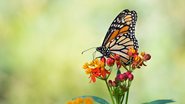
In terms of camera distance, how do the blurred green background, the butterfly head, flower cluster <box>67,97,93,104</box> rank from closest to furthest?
flower cluster <box>67,97,93,104</box>
the butterfly head
the blurred green background

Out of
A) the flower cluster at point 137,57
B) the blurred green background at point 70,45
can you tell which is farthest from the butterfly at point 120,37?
the blurred green background at point 70,45

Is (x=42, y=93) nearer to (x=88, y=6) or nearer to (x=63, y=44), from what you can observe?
(x=63, y=44)

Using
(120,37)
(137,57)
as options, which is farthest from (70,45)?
(137,57)

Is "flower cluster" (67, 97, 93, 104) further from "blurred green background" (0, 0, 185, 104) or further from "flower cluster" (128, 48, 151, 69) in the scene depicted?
"blurred green background" (0, 0, 185, 104)

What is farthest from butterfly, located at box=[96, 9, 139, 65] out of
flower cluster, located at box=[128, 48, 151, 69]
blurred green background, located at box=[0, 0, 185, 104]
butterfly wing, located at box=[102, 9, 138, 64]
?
blurred green background, located at box=[0, 0, 185, 104]

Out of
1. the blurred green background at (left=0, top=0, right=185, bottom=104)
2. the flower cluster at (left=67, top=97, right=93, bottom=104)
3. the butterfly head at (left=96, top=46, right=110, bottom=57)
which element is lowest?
the flower cluster at (left=67, top=97, right=93, bottom=104)

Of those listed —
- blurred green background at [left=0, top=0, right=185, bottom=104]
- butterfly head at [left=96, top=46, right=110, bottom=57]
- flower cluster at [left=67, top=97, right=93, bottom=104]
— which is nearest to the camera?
flower cluster at [left=67, top=97, right=93, bottom=104]

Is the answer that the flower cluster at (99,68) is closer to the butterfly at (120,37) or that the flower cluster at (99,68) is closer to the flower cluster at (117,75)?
the flower cluster at (117,75)

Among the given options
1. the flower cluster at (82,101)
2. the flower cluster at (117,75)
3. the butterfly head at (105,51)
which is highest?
the butterfly head at (105,51)
